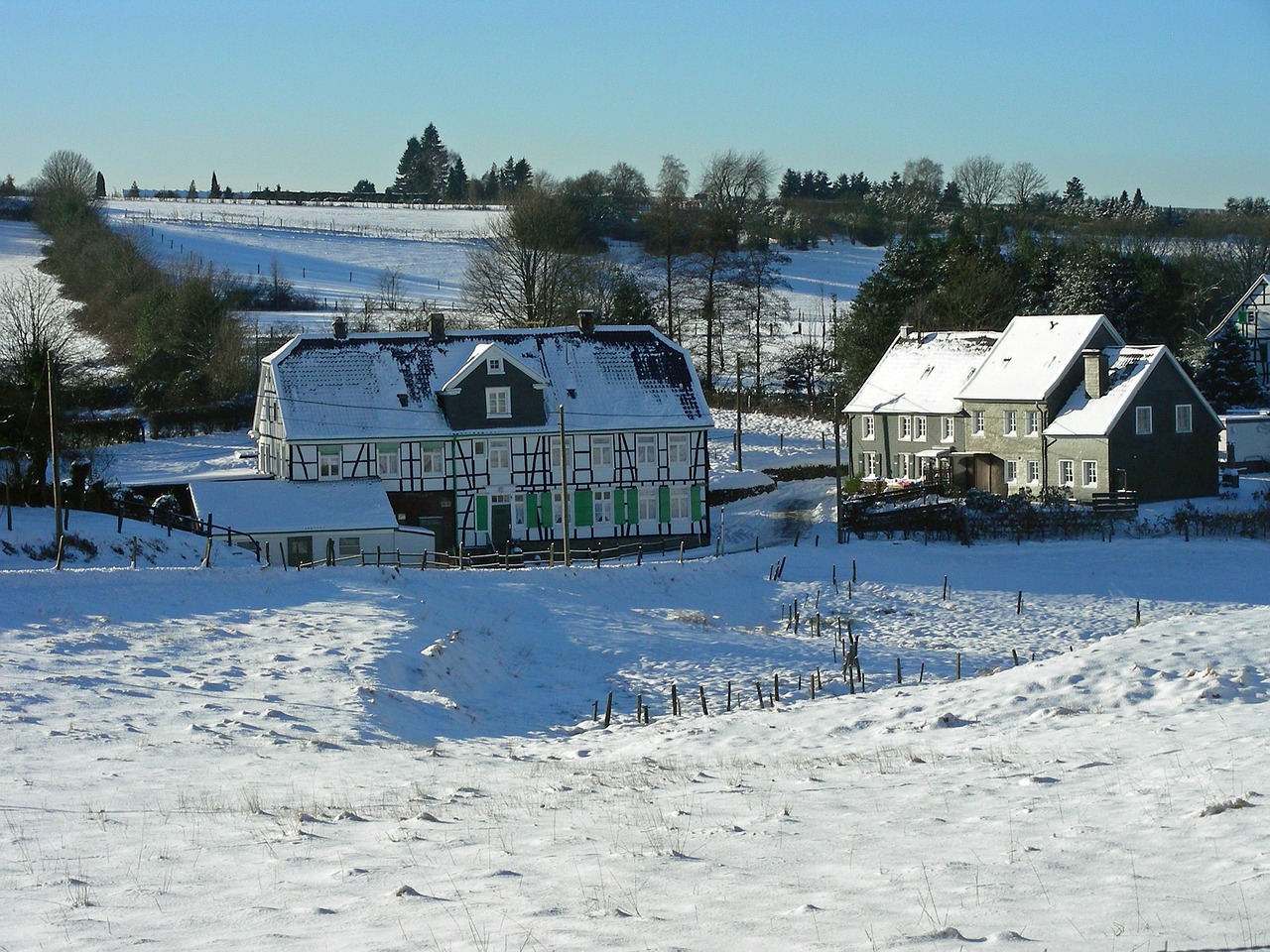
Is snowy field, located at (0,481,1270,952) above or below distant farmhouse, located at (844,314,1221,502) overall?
below

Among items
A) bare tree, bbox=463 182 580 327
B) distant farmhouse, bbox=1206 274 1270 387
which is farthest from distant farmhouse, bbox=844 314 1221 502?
distant farmhouse, bbox=1206 274 1270 387

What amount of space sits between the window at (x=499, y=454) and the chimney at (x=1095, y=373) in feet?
69.5

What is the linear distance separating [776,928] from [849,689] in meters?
14.5

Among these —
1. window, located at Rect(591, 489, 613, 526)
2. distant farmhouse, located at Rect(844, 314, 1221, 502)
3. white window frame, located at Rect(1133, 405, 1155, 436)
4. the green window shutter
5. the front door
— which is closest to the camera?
the front door

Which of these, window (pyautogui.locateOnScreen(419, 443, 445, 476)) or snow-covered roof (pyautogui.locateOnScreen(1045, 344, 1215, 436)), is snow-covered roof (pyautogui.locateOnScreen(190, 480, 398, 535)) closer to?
window (pyautogui.locateOnScreen(419, 443, 445, 476))

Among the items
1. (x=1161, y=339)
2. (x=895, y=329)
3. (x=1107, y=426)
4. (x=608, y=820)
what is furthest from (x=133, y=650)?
(x=1161, y=339)

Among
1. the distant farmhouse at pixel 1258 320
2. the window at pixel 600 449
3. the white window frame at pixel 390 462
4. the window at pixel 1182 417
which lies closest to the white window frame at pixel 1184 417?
the window at pixel 1182 417

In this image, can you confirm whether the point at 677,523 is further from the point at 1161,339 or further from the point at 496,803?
the point at 1161,339

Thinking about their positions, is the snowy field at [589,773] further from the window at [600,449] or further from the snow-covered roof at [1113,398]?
the snow-covered roof at [1113,398]

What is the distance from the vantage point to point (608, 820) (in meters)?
11.9

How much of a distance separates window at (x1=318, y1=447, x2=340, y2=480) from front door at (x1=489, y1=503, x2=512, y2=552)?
526 cm

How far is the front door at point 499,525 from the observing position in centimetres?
4494

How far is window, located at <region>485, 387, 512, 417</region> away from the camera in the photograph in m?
45.0

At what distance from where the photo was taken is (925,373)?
56312mm
